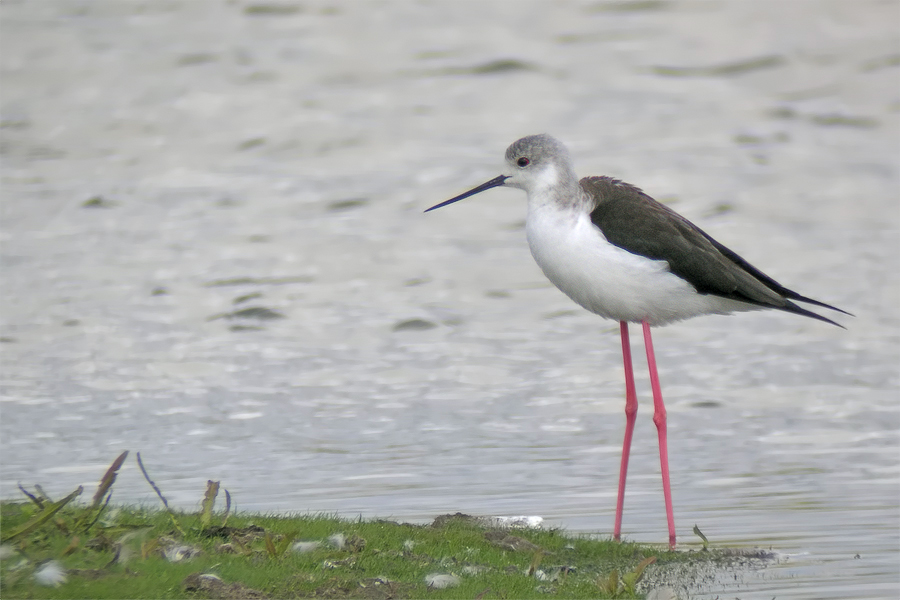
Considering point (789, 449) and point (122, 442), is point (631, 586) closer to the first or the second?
point (789, 449)

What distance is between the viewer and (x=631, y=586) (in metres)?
6.96

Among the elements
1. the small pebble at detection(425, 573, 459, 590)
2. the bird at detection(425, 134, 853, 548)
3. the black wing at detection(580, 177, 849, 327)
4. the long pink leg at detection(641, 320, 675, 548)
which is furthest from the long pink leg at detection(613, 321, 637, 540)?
the small pebble at detection(425, 573, 459, 590)

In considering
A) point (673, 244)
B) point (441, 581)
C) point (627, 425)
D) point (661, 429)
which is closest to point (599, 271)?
point (673, 244)

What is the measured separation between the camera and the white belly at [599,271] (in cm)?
880

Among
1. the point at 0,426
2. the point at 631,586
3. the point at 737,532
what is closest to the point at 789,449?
the point at 737,532

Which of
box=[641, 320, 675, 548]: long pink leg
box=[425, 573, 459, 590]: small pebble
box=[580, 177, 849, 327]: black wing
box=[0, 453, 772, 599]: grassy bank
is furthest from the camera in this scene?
box=[580, 177, 849, 327]: black wing

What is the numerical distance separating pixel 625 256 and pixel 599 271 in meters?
0.22

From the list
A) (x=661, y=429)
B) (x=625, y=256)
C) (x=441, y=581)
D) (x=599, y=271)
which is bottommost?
(x=661, y=429)

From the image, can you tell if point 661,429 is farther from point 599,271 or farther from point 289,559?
point 289,559

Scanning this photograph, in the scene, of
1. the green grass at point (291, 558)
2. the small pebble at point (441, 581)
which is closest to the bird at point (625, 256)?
the green grass at point (291, 558)

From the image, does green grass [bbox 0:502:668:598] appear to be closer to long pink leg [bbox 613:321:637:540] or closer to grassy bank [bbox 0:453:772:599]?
grassy bank [bbox 0:453:772:599]

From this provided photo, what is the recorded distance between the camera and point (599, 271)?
880 cm

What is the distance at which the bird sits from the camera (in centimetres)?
881

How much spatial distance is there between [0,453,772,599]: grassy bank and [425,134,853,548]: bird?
113 cm
